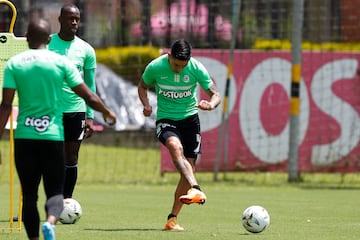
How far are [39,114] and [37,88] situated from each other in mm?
211

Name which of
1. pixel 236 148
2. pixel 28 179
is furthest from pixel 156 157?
pixel 28 179

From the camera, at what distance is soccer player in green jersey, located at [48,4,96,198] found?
11.6 m

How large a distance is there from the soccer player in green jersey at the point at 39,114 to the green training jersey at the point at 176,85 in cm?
293

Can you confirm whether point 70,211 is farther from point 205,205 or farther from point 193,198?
point 205,205

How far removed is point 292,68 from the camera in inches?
748

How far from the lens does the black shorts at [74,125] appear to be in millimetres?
11609

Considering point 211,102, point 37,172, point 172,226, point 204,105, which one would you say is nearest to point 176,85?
point 211,102

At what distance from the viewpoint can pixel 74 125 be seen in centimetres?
1166

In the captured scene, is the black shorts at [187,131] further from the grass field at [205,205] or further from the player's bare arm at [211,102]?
the grass field at [205,205]

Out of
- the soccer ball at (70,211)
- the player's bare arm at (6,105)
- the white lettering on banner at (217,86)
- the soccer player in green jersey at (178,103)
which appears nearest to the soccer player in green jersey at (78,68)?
the soccer ball at (70,211)

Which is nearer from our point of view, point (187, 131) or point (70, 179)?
point (187, 131)

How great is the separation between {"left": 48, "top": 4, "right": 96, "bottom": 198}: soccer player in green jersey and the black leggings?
A: 2886 mm

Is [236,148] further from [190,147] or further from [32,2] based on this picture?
[32,2]

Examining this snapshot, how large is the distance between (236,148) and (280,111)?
1.12 meters
